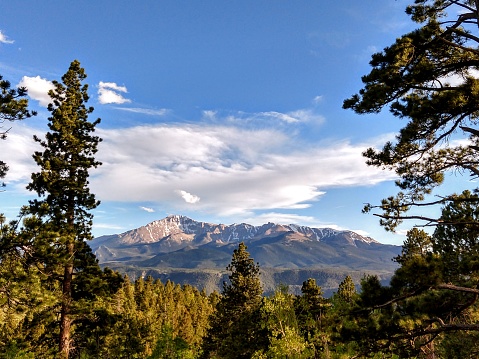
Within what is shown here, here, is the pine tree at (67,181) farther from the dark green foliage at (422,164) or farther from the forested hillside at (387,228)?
the dark green foliage at (422,164)

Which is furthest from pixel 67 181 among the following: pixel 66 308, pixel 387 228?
pixel 387 228

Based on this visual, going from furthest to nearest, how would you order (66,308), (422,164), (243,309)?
(243,309)
(66,308)
(422,164)

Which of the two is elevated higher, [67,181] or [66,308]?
[67,181]

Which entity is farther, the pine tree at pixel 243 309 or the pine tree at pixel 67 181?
the pine tree at pixel 243 309

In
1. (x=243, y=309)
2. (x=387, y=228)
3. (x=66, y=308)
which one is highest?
(x=387, y=228)

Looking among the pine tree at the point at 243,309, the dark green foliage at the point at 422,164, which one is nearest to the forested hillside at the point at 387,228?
the dark green foliage at the point at 422,164

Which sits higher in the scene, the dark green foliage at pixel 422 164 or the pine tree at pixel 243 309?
the dark green foliage at pixel 422 164

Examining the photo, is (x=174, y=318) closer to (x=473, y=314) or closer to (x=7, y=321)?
(x=7, y=321)

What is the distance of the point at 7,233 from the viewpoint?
11484 mm

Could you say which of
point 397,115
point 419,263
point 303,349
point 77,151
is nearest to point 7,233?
point 77,151

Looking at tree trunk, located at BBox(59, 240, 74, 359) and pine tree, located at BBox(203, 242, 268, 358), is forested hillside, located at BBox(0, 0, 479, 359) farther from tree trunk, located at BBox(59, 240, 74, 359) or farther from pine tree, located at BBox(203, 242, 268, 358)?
pine tree, located at BBox(203, 242, 268, 358)

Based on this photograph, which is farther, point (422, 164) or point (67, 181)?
point (67, 181)

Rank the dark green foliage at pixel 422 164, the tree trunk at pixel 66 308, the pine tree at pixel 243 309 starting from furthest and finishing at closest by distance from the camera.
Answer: the pine tree at pixel 243 309 → the tree trunk at pixel 66 308 → the dark green foliage at pixel 422 164

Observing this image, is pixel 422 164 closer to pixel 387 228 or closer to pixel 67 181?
pixel 387 228
